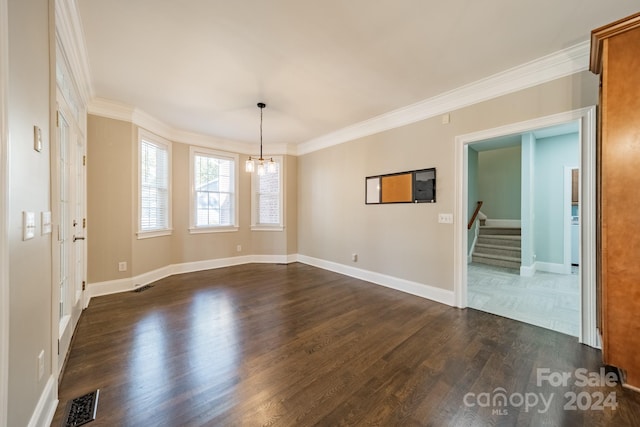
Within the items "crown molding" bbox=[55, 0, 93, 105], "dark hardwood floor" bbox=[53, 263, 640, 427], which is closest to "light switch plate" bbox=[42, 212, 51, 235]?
"dark hardwood floor" bbox=[53, 263, 640, 427]

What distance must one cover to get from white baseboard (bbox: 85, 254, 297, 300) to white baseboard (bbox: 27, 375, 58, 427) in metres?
2.06

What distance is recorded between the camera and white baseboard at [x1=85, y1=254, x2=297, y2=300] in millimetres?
3543

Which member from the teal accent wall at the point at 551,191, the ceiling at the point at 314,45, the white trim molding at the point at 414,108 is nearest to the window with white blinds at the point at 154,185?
the white trim molding at the point at 414,108

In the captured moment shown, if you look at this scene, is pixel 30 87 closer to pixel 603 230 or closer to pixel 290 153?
pixel 603 230

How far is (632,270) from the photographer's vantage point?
1.66 metres

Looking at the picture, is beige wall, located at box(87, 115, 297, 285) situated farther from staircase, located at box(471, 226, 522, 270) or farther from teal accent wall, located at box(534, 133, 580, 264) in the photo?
teal accent wall, located at box(534, 133, 580, 264)

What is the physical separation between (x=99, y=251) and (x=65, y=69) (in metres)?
2.39

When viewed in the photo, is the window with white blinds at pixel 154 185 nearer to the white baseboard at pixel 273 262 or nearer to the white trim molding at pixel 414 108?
the white trim molding at pixel 414 108

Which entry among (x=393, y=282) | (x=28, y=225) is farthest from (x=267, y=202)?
(x=28, y=225)

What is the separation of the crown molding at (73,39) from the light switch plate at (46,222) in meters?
1.45

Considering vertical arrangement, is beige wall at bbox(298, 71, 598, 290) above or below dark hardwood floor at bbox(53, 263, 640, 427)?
above

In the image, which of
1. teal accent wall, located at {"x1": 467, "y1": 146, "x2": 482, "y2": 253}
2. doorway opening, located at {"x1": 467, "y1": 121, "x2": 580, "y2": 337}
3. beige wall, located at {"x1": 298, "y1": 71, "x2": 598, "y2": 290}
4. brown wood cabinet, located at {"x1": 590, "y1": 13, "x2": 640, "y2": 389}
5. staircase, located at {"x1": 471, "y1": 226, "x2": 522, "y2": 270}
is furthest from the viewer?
teal accent wall, located at {"x1": 467, "y1": 146, "x2": 482, "y2": 253}

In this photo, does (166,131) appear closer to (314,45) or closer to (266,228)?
(266,228)

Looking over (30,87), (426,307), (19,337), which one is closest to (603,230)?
(426,307)
